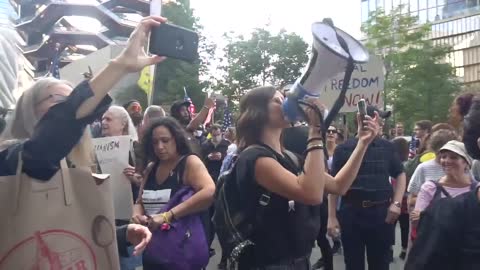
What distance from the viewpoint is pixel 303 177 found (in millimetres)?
3043

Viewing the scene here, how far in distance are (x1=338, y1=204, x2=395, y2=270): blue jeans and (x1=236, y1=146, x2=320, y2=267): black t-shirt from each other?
2.52 meters

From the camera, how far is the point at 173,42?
7.51 ft

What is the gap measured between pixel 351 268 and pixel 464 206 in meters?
3.56

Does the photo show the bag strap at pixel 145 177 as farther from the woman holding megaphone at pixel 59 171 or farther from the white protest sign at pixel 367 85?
the white protest sign at pixel 367 85

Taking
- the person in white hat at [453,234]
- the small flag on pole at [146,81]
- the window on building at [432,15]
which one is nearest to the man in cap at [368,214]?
the small flag on pole at [146,81]

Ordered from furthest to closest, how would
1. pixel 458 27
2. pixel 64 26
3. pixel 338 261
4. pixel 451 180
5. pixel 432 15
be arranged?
1. pixel 432 15
2. pixel 458 27
3. pixel 64 26
4. pixel 338 261
5. pixel 451 180

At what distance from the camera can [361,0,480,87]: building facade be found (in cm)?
6594

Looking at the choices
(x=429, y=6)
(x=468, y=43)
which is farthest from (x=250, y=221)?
(x=429, y=6)

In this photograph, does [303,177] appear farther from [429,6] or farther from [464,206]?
[429,6]

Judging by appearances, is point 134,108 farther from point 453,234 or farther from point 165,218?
point 453,234

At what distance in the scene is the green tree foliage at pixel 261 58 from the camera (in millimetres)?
37938

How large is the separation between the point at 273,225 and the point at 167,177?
1119 millimetres

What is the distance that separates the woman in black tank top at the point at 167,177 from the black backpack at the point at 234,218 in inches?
20.3

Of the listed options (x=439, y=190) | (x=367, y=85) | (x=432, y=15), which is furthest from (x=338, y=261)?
(x=432, y=15)
